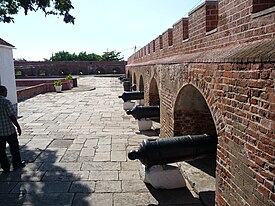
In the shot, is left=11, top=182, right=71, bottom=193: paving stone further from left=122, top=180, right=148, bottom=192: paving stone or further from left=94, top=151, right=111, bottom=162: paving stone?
left=94, top=151, right=111, bottom=162: paving stone

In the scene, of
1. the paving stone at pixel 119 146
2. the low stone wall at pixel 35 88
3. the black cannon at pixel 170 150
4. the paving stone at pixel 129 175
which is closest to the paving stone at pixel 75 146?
the paving stone at pixel 119 146

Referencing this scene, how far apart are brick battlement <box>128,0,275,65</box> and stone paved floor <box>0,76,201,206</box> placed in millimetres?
2300

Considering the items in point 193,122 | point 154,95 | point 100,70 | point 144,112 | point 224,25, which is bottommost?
point 144,112

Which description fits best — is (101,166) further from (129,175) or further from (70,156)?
(70,156)

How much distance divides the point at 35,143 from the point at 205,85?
16.6ft

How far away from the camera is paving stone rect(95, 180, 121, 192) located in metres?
4.39

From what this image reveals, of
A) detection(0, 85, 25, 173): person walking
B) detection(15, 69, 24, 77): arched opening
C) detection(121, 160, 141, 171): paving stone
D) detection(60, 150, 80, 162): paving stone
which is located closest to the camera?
detection(0, 85, 25, 173): person walking

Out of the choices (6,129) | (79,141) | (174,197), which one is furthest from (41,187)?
(79,141)

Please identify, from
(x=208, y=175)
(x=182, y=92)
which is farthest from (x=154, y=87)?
(x=208, y=175)

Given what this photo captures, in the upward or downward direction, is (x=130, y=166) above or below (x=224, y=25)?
below

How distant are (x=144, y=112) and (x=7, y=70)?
7.64 metres

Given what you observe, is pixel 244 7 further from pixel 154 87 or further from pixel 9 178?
pixel 154 87

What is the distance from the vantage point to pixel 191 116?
5.59 meters

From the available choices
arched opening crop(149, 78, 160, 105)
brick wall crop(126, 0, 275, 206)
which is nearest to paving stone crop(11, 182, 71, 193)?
brick wall crop(126, 0, 275, 206)
